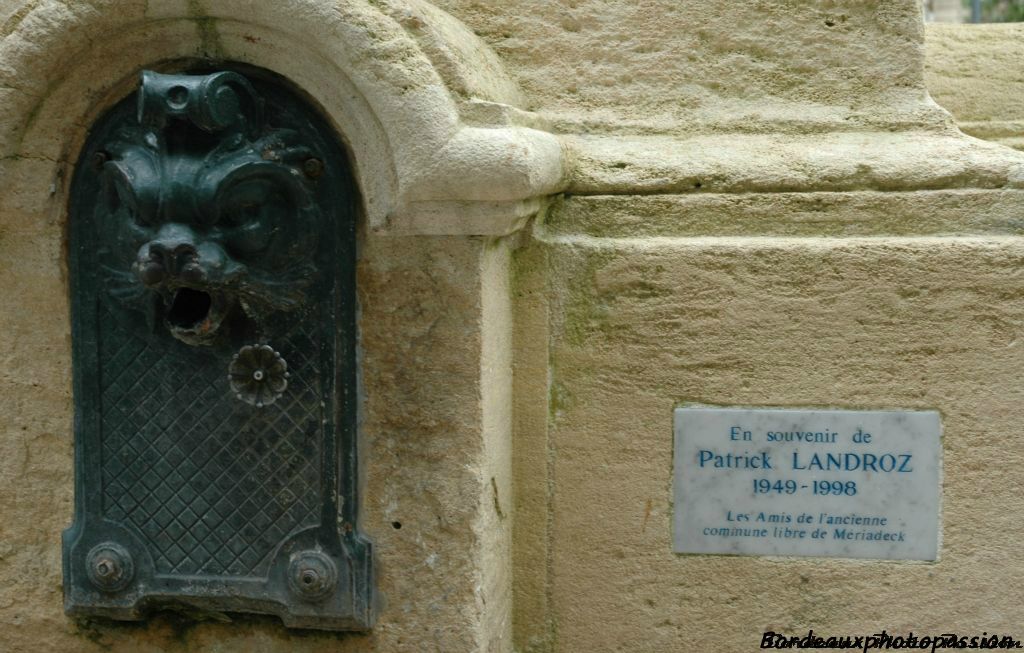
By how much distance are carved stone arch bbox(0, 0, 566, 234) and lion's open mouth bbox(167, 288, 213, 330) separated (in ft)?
1.14

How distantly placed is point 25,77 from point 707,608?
177 cm

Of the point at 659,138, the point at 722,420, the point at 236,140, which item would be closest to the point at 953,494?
the point at 722,420

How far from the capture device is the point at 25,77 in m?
2.29

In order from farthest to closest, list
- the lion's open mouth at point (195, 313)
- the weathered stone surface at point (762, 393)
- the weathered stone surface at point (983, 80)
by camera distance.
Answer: the weathered stone surface at point (983, 80) → the weathered stone surface at point (762, 393) → the lion's open mouth at point (195, 313)

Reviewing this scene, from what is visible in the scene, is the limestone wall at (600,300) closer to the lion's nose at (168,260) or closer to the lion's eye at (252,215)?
the lion's eye at (252,215)

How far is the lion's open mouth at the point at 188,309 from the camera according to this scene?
231cm

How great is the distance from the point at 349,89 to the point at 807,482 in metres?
1.25

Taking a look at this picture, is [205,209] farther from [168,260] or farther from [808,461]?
[808,461]

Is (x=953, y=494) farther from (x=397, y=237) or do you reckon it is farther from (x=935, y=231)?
(x=397, y=237)

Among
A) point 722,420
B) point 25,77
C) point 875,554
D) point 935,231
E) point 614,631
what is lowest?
point 614,631

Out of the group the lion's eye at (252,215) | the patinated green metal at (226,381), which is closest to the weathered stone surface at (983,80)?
the patinated green metal at (226,381)

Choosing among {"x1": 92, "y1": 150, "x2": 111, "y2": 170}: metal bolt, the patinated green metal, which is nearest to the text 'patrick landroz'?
the patinated green metal

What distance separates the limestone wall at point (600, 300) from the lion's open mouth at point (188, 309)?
0.93 ft

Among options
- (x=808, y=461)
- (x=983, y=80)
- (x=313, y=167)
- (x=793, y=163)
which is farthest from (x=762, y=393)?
(x=983, y=80)
